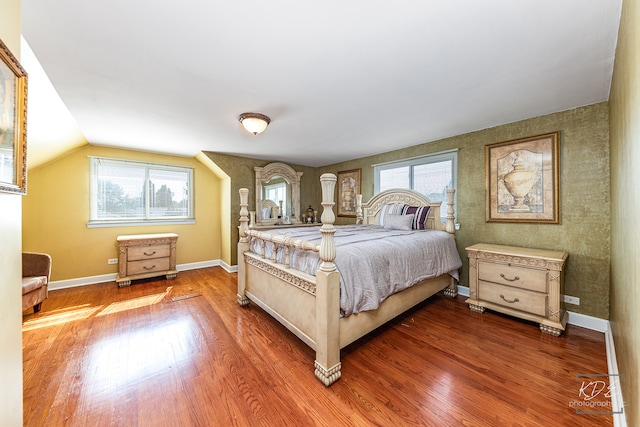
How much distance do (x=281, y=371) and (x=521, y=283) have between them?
249cm

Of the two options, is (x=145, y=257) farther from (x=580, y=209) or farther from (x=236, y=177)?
(x=580, y=209)

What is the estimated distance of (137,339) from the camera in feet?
7.16

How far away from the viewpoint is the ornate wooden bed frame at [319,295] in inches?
65.2

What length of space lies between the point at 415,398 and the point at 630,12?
2.29m

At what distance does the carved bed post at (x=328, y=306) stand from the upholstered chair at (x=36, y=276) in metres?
3.12

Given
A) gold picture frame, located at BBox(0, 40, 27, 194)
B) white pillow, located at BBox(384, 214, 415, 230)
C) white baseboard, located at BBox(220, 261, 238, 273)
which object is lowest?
white baseboard, located at BBox(220, 261, 238, 273)

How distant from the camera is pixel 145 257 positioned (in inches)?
148

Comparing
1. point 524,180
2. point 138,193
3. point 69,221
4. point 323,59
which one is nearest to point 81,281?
point 69,221

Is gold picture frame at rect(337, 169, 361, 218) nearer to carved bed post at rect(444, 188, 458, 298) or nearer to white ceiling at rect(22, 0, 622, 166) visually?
carved bed post at rect(444, 188, 458, 298)

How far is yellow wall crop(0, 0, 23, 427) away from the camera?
0.91m

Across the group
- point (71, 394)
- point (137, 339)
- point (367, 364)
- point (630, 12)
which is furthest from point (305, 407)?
point (630, 12)

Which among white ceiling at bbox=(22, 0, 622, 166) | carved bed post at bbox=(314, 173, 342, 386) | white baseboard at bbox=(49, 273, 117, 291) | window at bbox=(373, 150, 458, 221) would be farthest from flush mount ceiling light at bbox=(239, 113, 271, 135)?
white baseboard at bbox=(49, 273, 117, 291)

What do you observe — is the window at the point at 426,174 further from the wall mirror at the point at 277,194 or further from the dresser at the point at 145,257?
the dresser at the point at 145,257

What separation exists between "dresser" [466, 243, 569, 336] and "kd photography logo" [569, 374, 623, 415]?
0.64 metres
